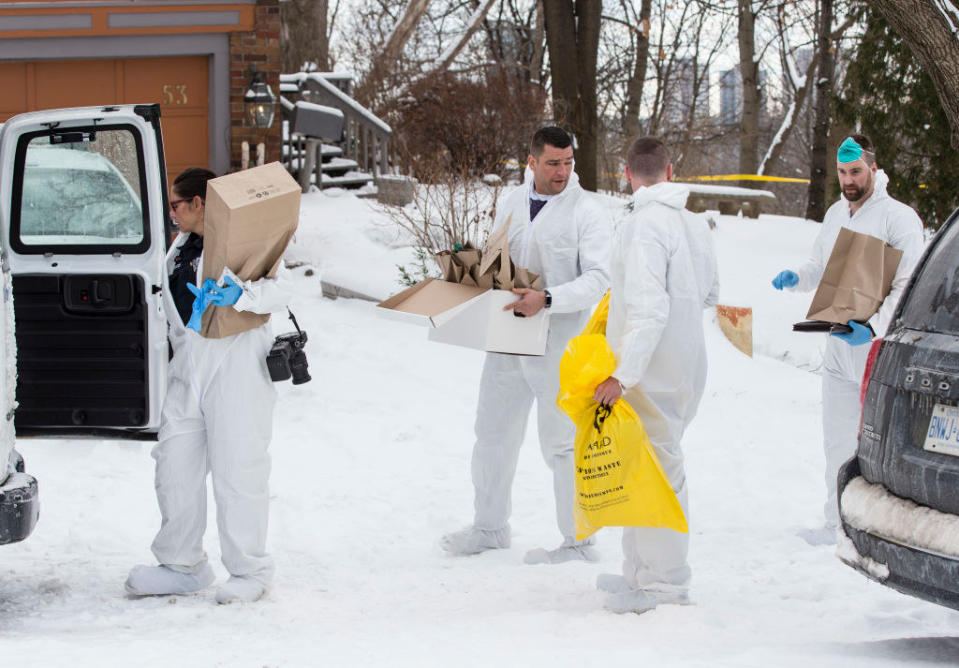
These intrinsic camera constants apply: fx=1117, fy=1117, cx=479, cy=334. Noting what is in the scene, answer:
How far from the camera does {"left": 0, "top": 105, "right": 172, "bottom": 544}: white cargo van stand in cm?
505

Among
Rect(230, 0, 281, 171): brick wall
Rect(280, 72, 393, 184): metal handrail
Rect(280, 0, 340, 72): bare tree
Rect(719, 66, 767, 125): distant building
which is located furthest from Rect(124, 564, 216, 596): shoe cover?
Rect(719, 66, 767, 125): distant building

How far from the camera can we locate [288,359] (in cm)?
446

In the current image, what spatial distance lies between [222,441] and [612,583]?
5.43ft

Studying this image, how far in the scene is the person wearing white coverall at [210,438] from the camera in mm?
4395

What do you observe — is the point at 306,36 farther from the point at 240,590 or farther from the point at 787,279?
the point at 240,590

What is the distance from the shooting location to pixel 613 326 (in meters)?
4.25

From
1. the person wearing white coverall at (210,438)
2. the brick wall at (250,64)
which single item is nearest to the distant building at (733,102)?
the brick wall at (250,64)

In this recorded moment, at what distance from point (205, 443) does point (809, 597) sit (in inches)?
100

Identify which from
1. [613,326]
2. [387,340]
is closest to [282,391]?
[387,340]

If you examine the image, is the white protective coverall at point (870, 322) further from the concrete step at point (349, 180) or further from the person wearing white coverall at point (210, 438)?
the concrete step at point (349, 180)

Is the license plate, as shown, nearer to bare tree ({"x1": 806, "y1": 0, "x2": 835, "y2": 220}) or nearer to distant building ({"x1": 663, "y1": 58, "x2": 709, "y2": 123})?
bare tree ({"x1": 806, "y1": 0, "x2": 835, "y2": 220})

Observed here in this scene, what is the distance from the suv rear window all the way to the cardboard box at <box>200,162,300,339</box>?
2.29 m

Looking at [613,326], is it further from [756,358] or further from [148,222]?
[756,358]

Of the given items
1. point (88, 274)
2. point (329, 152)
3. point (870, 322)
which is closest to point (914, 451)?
point (870, 322)
